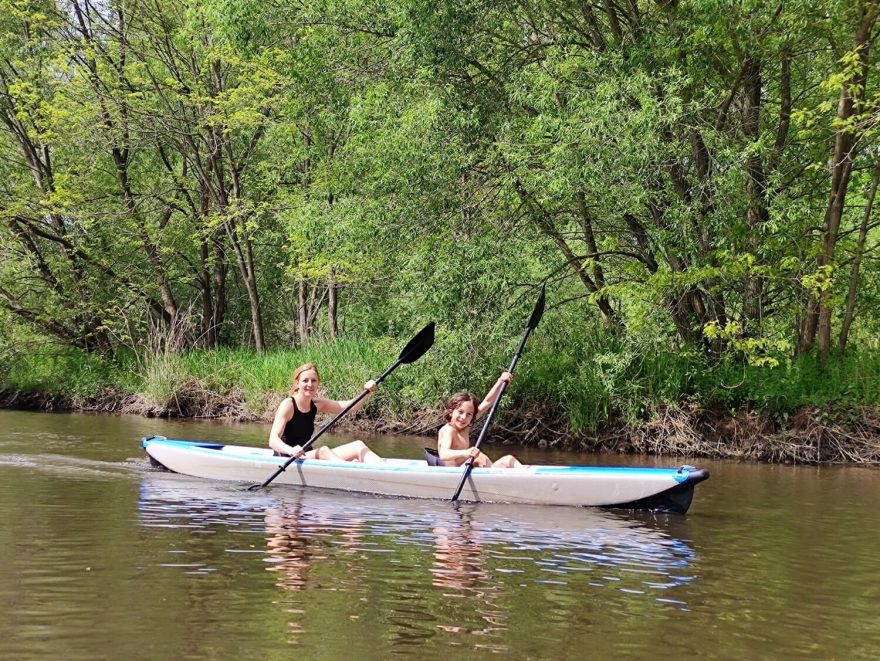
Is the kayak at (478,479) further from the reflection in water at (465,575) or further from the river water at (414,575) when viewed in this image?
the reflection in water at (465,575)

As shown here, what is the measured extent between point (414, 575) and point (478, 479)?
332 centimetres

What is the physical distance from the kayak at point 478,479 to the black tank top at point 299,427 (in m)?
0.26

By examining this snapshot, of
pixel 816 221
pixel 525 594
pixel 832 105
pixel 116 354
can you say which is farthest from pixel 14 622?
pixel 116 354

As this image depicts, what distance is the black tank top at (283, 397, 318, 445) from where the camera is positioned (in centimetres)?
994

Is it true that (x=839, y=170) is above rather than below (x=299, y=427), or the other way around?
above

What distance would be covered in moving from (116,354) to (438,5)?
12586mm

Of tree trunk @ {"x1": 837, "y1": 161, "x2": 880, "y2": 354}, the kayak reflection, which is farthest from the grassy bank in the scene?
the kayak reflection

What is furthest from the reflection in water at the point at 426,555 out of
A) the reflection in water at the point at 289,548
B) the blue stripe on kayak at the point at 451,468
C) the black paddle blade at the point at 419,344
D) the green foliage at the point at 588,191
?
the green foliage at the point at 588,191

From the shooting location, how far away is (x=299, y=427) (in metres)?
10.0

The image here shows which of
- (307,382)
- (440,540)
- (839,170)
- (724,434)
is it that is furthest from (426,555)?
(839,170)

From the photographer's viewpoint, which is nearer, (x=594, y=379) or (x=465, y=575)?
(x=465, y=575)

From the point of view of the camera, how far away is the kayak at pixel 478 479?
8266 mm

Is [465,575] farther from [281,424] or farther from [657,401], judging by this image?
[657,401]

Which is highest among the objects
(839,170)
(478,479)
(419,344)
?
(839,170)
